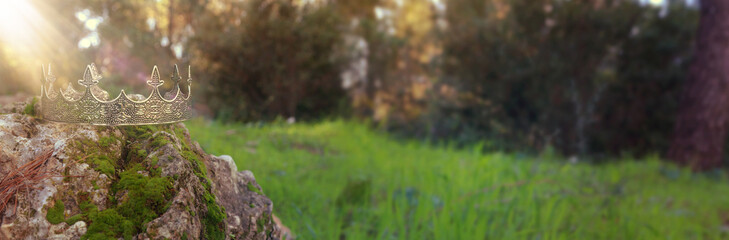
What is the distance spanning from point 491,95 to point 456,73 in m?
0.85

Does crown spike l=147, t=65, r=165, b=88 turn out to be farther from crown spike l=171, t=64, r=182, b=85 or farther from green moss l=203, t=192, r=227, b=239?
green moss l=203, t=192, r=227, b=239

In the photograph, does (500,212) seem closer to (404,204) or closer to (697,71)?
(404,204)

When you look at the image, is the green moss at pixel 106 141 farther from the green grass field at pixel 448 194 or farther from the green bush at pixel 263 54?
the green bush at pixel 263 54

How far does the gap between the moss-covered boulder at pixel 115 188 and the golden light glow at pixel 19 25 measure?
636 centimetres

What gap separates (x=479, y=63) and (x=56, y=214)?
830cm

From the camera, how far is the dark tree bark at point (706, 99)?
756 cm

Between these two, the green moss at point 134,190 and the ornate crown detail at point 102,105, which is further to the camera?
the ornate crown detail at point 102,105

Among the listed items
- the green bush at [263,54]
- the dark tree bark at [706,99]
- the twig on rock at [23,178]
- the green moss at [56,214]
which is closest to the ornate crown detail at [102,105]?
the twig on rock at [23,178]

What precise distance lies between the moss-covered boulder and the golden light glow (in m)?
6.36

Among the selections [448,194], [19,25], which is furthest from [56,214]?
[19,25]

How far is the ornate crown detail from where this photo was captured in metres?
1.41

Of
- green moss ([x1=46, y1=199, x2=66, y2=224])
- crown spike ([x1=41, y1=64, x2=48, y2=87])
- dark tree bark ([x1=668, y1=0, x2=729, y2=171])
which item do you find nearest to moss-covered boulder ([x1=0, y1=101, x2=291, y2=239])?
green moss ([x1=46, y1=199, x2=66, y2=224])

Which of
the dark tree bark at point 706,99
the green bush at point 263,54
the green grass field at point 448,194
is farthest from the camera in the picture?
the green bush at point 263,54

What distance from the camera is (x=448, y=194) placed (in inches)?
139
